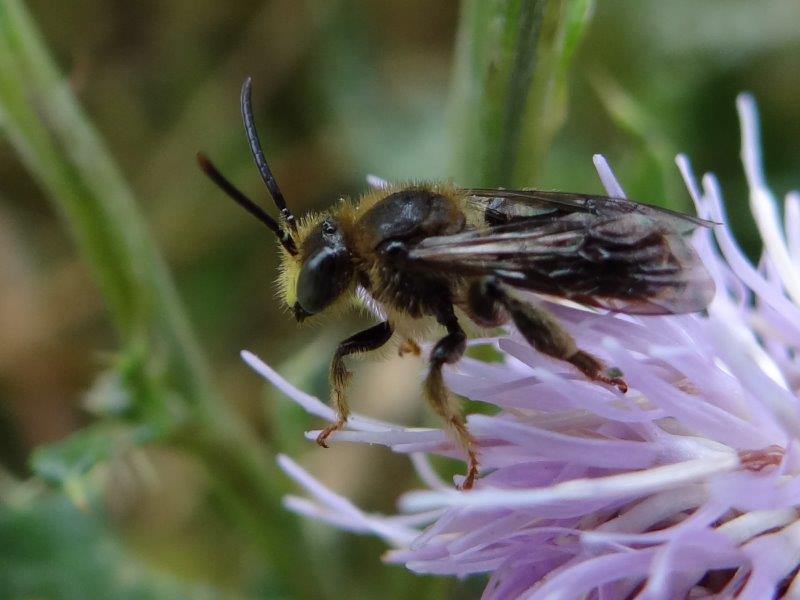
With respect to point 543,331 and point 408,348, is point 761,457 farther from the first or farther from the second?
point 408,348

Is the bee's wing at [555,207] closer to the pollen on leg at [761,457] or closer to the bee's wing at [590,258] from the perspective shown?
the bee's wing at [590,258]

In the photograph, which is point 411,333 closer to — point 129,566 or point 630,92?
point 129,566

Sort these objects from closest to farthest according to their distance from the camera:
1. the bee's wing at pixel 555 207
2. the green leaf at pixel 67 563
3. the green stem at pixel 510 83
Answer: the bee's wing at pixel 555 207, the green stem at pixel 510 83, the green leaf at pixel 67 563

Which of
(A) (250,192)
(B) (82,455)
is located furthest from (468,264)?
(A) (250,192)

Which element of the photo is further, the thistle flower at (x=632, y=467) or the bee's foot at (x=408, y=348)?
the bee's foot at (x=408, y=348)

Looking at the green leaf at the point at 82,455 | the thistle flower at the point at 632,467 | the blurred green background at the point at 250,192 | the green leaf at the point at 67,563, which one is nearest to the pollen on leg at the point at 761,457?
the thistle flower at the point at 632,467

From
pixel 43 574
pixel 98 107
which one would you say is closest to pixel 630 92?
pixel 98 107

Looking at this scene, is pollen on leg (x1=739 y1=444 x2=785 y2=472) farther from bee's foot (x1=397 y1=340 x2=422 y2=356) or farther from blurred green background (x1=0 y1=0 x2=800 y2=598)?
blurred green background (x1=0 y1=0 x2=800 y2=598)
